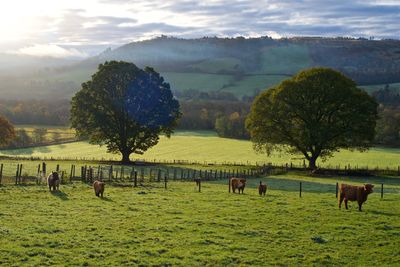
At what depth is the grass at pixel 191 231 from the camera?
18.8 meters

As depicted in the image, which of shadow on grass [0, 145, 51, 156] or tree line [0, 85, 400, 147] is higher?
tree line [0, 85, 400, 147]

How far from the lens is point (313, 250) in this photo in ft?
67.3

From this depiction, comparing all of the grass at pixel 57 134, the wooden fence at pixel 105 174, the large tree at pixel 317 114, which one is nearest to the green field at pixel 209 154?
the grass at pixel 57 134

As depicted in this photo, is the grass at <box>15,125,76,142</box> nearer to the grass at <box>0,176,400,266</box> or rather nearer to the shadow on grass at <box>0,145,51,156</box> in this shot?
the shadow on grass at <box>0,145,51,156</box>

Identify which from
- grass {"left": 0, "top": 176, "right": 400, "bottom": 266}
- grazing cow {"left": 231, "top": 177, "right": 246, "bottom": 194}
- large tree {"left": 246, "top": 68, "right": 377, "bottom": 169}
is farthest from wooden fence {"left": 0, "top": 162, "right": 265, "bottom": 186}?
grass {"left": 0, "top": 176, "right": 400, "bottom": 266}

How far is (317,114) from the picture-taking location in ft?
217

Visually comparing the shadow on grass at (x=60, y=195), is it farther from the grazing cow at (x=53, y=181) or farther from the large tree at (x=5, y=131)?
the large tree at (x=5, y=131)

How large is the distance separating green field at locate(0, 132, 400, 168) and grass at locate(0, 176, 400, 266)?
47367 mm

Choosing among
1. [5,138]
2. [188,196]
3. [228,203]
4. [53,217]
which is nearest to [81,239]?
[53,217]

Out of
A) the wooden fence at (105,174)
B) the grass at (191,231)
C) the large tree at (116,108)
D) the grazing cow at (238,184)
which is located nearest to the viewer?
the grass at (191,231)

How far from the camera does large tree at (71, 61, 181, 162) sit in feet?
233

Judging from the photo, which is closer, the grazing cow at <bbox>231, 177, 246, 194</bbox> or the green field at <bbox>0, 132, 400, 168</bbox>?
the grazing cow at <bbox>231, 177, 246, 194</bbox>

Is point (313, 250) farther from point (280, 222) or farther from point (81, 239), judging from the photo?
point (81, 239)

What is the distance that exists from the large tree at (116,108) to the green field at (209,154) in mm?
11487
